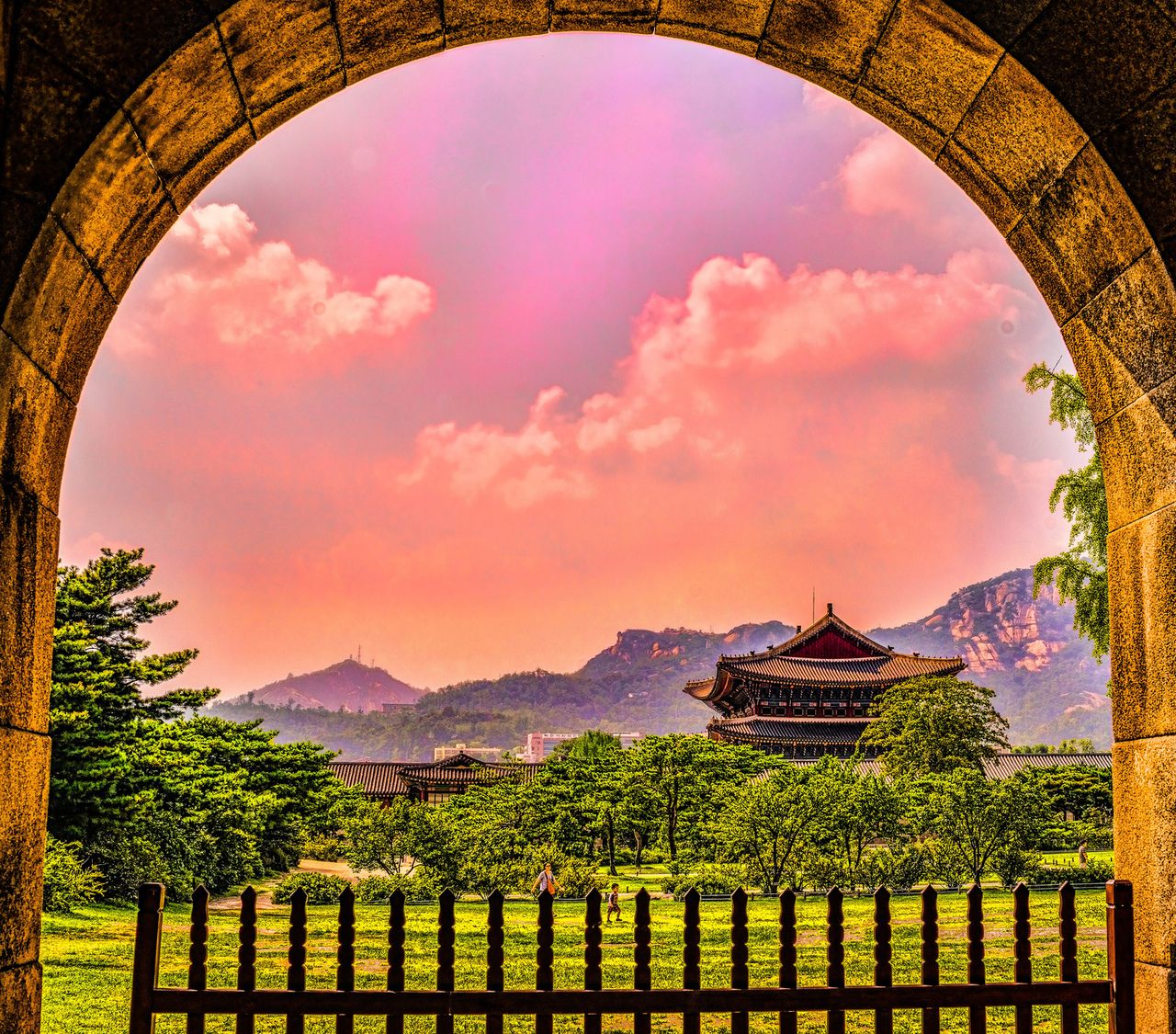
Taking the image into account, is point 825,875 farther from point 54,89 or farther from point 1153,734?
point 54,89

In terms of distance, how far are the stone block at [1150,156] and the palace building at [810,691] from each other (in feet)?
112

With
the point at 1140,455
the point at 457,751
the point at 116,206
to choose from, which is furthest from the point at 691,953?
the point at 457,751

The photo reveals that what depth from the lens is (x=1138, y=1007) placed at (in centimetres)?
301

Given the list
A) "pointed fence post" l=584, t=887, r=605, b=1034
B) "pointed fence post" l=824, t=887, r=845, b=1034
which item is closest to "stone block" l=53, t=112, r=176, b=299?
"pointed fence post" l=584, t=887, r=605, b=1034

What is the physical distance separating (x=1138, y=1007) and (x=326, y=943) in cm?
954

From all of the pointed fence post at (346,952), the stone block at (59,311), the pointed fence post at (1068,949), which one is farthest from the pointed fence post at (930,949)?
the stone block at (59,311)

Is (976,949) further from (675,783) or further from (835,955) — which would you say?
(675,783)

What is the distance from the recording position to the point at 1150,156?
287 cm

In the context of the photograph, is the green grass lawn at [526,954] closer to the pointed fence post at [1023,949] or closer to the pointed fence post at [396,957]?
the pointed fence post at [1023,949]

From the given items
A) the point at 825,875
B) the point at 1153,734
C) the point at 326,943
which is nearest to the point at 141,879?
the point at 326,943

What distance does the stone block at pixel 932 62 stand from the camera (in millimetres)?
2992

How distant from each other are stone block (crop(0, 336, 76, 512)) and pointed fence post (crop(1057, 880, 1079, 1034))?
3.32m

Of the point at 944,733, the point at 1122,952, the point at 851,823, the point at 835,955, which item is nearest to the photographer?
the point at 1122,952

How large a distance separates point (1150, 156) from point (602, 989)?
9.70 feet
